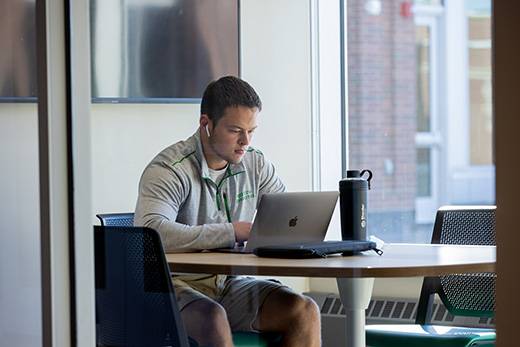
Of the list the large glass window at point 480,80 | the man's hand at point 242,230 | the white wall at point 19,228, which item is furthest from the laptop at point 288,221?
the large glass window at point 480,80

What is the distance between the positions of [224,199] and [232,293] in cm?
26

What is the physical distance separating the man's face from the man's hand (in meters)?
0.17

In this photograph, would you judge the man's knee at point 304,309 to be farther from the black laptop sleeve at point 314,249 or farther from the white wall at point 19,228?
the white wall at point 19,228

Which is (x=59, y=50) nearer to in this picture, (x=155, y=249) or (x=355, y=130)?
(x=155, y=249)

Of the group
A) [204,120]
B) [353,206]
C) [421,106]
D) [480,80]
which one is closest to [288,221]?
[353,206]

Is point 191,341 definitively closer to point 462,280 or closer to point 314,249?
point 314,249

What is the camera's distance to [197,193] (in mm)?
2836

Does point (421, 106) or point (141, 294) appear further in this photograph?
point (141, 294)

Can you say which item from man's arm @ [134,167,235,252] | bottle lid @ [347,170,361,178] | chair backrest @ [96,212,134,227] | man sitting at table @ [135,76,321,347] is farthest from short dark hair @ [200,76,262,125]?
bottle lid @ [347,170,361,178]

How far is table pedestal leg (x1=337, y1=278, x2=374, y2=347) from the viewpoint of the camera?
8.39 ft

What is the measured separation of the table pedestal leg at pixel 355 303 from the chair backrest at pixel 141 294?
0.41m

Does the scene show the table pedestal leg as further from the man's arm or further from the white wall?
the white wall

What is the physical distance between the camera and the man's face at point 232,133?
110 inches

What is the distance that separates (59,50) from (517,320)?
1329 mm
